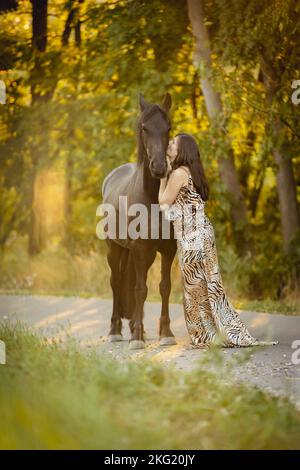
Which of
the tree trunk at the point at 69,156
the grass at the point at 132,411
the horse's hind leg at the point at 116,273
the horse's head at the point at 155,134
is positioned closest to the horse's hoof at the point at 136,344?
the horse's hind leg at the point at 116,273

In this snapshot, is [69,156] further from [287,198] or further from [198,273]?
[198,273]

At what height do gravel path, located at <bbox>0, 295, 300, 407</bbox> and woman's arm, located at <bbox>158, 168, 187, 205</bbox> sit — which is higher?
woman's arm, located at <bbox>158, 168, 187, 205</bbox>

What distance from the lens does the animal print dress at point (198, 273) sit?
8.82 m

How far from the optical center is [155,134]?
28.2 feet

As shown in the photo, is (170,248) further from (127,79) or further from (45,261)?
(45,261)

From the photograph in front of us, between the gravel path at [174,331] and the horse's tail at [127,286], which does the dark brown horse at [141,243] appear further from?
the gravel path at [174,331]

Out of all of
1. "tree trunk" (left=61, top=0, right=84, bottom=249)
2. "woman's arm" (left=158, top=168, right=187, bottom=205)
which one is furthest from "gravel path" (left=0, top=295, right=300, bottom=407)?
→ "tree trunk" (left=61, top=0, right=84, bottom=249)

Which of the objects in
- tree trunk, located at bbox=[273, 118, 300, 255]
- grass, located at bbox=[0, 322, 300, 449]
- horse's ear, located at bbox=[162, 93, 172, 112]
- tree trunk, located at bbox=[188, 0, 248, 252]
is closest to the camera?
grass, located at bbox=[0, 322, 300, 449]

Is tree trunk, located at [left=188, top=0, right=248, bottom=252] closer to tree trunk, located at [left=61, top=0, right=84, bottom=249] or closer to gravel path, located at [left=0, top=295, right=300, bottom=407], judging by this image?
gravel path, located at [left=0, top=295, right=300, bottom=407]

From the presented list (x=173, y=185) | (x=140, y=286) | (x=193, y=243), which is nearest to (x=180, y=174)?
(x=173, y=185)

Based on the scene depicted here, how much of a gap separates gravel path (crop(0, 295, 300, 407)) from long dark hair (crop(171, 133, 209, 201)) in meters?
1.68

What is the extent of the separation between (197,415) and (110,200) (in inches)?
231

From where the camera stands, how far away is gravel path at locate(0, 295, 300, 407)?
7254 mm

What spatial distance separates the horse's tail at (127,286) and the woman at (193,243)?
125 cm
